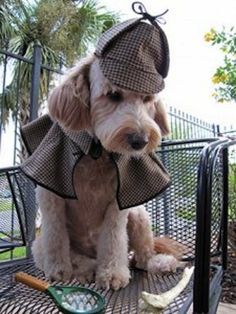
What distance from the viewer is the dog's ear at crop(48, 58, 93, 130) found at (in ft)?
4.11

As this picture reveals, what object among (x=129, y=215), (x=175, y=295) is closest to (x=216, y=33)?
(x=129, y=215)

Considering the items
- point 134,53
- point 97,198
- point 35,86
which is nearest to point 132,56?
point 134,53

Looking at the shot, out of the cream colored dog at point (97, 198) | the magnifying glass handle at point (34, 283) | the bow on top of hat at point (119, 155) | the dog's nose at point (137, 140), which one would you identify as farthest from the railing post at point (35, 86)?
the magnifying glass handle at point (34, 283)

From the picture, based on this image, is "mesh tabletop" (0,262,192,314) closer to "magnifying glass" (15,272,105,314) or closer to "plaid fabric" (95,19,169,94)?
"magnifying glass" (15,272,105,314)

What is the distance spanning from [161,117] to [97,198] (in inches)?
13.7

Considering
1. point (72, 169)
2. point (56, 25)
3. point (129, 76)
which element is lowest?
point (72, 169)

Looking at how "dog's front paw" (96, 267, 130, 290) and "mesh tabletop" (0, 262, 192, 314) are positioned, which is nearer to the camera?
"mesh tabletop" (0, 262, 192, 314)

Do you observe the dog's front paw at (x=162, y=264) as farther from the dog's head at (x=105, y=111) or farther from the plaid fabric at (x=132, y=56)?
the plaid fabric at (x=132, y=56)

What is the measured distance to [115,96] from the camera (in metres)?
1.27

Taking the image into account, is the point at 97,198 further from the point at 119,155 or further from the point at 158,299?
the point at 158,299

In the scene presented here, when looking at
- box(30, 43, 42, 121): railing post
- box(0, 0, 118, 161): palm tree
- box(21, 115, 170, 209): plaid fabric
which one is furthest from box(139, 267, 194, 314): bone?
box(0, 0, 118, 161): palm tree

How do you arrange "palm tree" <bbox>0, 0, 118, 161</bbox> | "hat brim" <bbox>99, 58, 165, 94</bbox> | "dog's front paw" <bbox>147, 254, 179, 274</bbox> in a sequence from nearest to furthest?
"hat brim" <bbox>99, 58, 165, 94</bbox> → "dog's front paw" <bbox>147, 254, 179, 274</bbox> → "palm tree" <bbox>0, 0, 118, 161</bbox>

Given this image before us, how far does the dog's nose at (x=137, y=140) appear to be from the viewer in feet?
3.83

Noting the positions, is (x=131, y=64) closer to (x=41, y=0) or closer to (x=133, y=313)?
(x=133, y=313)
